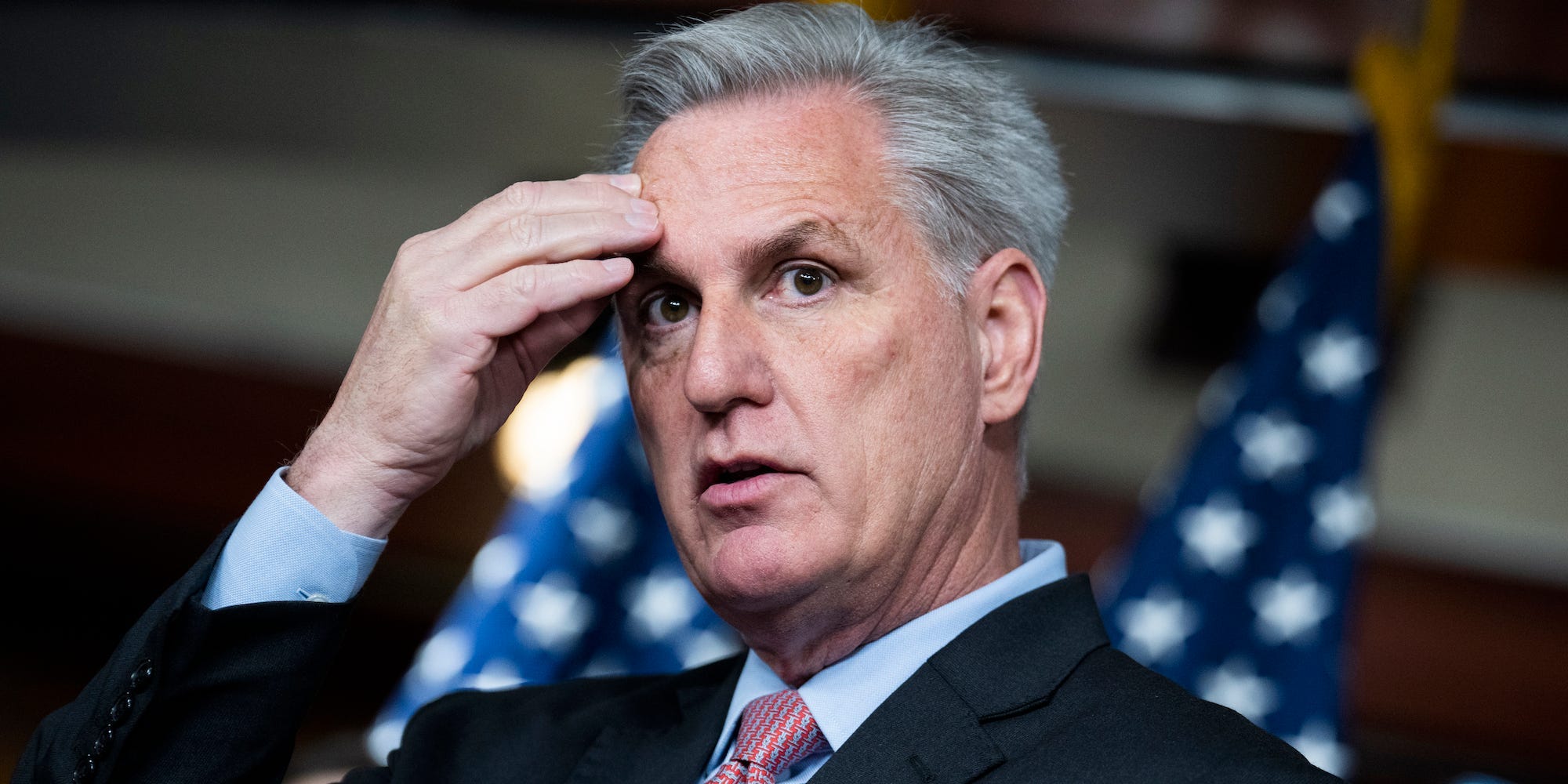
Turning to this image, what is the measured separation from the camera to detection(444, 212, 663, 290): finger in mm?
1626

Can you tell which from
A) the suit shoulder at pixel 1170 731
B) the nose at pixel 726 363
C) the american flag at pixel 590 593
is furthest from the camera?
the american flag at pixel 590 593

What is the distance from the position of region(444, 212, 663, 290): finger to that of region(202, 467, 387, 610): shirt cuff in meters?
0.31

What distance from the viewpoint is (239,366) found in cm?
559

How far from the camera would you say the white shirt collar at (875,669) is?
5.34 feet

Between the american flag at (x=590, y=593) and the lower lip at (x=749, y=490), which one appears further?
the american flag at (x=590, y=593)

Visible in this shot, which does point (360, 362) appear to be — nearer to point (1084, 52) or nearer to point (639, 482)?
point (639, 482)

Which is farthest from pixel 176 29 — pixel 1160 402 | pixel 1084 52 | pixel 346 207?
pixel 1160 402

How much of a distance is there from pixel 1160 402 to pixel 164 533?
12.8 ft

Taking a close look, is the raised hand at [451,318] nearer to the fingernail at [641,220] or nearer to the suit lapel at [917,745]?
the fingernail at [641,220]

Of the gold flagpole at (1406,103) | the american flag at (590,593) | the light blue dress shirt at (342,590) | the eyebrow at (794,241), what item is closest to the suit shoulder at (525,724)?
the light blue dress shirt at (342,590)

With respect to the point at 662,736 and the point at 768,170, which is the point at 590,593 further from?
the point at 768,170

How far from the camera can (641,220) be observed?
64.1 inches

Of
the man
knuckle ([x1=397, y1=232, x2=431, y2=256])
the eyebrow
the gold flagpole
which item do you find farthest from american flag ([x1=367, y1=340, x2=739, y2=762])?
the gold flagpole

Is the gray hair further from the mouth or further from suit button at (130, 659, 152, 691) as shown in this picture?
suit button at (130, 659, 152, 691)
